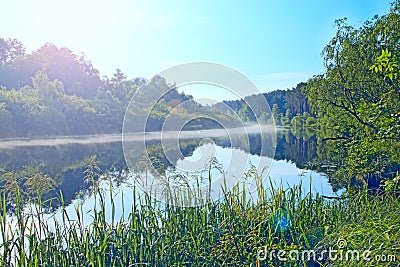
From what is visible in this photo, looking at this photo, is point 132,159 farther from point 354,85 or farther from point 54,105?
point 54,105

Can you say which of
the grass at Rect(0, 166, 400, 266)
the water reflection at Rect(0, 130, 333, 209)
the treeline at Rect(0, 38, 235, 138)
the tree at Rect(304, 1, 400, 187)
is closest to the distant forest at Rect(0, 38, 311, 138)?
the treeline at Rect(0, 38, 235, 138)

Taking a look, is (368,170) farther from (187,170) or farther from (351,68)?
(351,68)

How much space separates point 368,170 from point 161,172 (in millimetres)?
2603

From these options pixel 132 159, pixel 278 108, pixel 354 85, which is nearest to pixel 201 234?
pixel 132 159

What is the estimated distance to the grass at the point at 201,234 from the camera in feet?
8.11

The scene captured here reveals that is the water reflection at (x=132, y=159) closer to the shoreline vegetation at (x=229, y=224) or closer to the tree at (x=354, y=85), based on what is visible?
the shoreline vegetation at (x=229, y=224)

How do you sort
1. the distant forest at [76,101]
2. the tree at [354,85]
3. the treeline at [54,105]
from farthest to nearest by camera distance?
the treeline at [54,105] → the tree at [354,85] → the distant forest at [76,101]

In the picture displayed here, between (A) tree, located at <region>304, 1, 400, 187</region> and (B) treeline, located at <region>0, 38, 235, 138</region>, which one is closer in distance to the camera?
(A) tree, located at <region>304, 1, 400, 187</region>

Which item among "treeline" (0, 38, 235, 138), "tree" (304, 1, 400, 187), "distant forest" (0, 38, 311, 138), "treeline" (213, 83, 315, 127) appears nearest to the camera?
"treeline" (213, 83, 315, 127)

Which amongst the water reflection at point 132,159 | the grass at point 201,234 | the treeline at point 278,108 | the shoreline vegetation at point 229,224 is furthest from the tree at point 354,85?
the grass at point 201,234

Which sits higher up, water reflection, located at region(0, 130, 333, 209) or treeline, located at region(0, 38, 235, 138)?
treeline, located at region(0, 38, 235, 138)

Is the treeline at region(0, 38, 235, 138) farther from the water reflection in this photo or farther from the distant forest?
the water reflection

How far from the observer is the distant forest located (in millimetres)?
3941

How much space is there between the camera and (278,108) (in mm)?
26688
